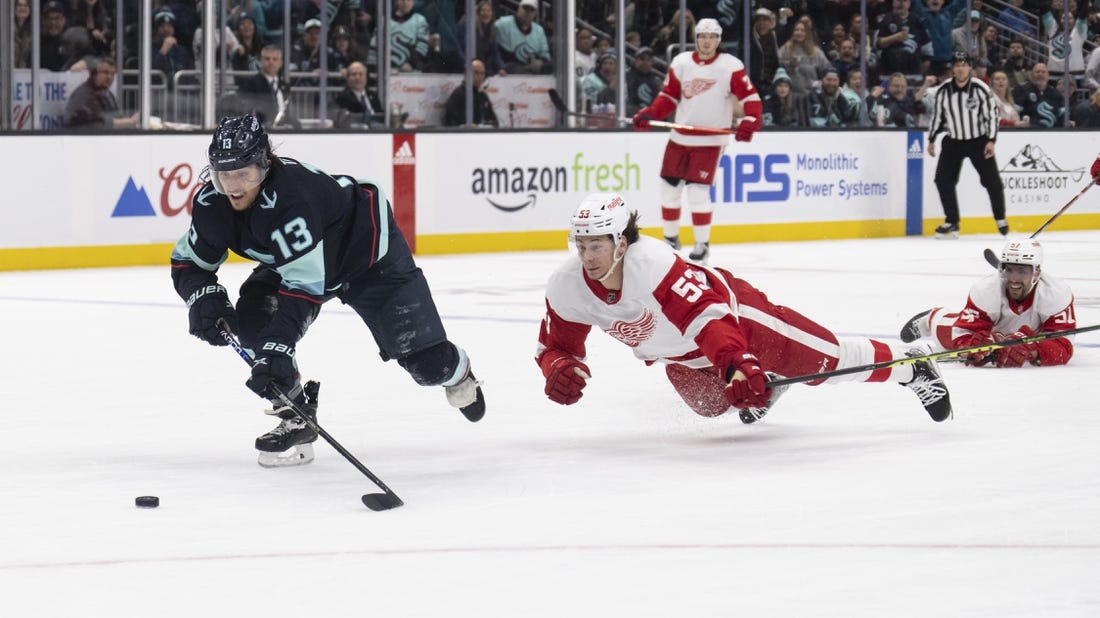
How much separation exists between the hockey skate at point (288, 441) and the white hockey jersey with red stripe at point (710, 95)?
715cm

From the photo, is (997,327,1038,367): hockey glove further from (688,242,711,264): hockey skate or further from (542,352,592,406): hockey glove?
(688,242,711,264): hockey skate

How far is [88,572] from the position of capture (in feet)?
10.8

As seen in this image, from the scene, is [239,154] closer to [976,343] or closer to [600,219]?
[600,219]

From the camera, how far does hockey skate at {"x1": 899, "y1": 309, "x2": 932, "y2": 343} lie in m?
7.03

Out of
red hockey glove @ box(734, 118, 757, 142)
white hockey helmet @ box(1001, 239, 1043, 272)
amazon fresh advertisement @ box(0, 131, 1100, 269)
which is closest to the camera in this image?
white hockey helmet @ box(1001, 239, 1043, 272)

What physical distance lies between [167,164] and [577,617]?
27.5 feet

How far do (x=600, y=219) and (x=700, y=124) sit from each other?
7143 millimetres

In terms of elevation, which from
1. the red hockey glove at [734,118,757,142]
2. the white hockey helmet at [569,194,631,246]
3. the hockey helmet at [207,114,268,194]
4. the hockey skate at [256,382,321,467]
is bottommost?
the hockey skate at [256,382,321,467]

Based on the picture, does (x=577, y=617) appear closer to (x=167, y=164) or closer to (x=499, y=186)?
(x=167, y=164)

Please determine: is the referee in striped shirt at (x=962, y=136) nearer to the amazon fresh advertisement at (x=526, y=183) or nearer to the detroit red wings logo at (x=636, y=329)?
the amazon fresh advertisement at (x=526, y=183)

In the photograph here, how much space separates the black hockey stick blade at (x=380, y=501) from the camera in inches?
154

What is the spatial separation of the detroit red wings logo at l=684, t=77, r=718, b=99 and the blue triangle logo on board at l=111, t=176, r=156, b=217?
3496 mm

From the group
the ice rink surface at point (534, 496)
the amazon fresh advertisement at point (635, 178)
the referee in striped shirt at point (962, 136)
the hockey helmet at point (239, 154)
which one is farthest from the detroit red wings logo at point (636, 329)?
the referee in striped shirt at point (962, 136)

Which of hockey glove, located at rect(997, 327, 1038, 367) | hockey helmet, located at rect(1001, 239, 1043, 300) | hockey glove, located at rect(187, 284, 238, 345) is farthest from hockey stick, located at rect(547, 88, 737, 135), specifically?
hockey glove, located at rect(187, 284, 238, 345)
